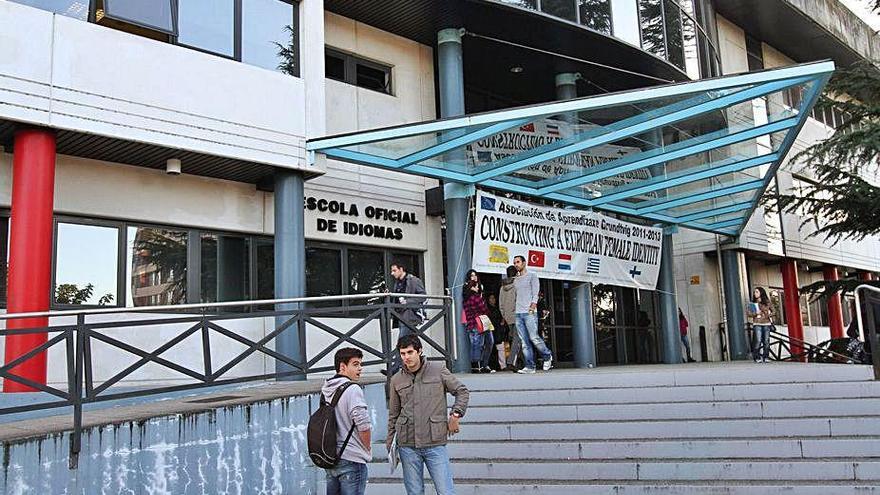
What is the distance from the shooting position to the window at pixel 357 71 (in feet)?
49.1

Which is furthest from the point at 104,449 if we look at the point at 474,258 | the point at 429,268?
the point at 429,268

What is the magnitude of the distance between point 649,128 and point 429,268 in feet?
19.3

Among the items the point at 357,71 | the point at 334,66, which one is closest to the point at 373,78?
the point at 357,71

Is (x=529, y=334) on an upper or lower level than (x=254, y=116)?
lower

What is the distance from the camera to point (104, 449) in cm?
704

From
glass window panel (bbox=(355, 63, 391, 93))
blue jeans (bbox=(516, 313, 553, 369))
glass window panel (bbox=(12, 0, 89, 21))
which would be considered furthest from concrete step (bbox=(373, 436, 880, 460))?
glass window panel (bbox=(355, 63, 391, 93))

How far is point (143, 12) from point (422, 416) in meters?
7.76

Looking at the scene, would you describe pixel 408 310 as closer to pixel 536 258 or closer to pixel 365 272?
pixel 365 272

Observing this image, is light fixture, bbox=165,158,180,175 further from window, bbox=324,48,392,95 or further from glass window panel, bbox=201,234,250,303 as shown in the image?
window, bbox=324,48,392,95

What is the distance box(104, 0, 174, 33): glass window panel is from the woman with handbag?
5.91 meters

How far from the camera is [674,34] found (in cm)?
1730

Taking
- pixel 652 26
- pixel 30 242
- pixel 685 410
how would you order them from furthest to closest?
pixel 652 26 < pixel 30 242 < pixel 685 410

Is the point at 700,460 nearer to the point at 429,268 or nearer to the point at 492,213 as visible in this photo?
the point at 492,213

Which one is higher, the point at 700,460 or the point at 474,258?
the point at 474,258
